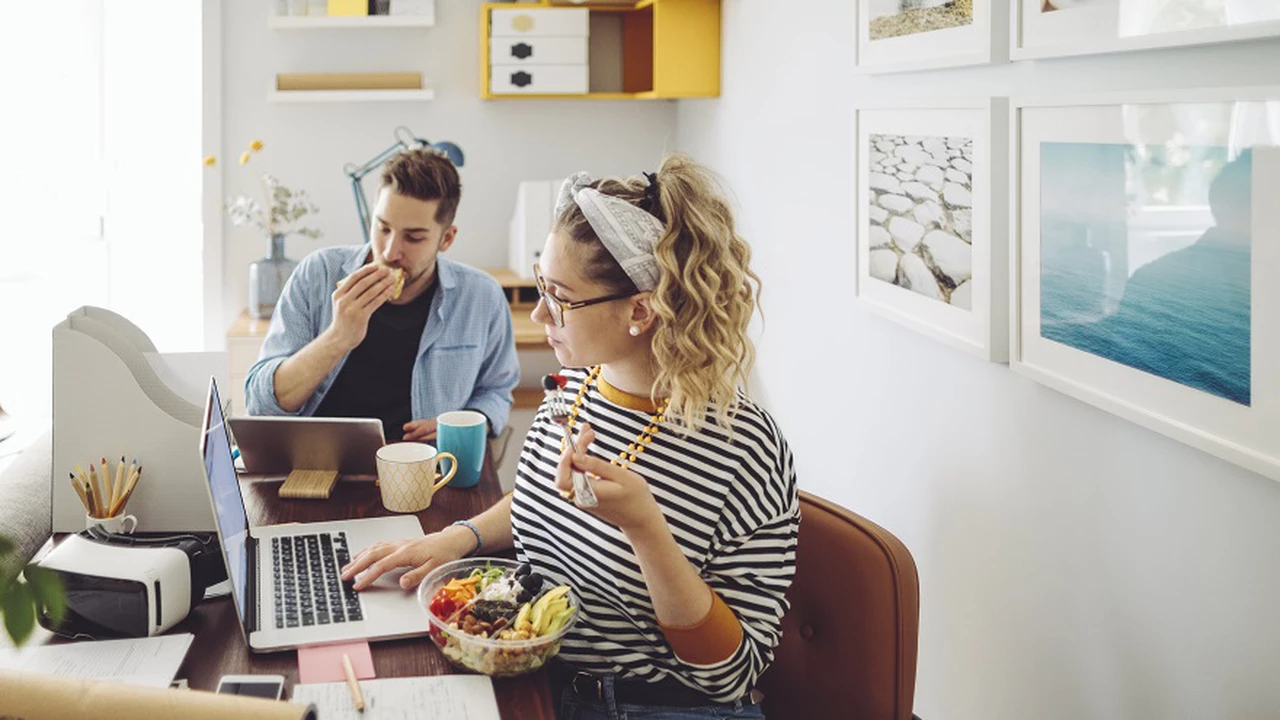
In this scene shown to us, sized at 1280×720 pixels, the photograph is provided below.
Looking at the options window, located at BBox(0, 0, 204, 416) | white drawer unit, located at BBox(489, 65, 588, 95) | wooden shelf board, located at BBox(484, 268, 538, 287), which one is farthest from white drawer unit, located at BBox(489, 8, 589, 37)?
window, located at BBox(0, 0, 204, 416)

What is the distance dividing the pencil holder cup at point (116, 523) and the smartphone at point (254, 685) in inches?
18.0

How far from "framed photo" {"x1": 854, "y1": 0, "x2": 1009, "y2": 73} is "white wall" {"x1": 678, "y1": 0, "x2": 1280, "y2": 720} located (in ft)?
0.15

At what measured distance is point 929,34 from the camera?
2.08m

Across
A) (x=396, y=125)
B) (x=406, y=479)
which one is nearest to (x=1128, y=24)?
(x=406, y=479)

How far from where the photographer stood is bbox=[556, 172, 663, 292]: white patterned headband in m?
1.46

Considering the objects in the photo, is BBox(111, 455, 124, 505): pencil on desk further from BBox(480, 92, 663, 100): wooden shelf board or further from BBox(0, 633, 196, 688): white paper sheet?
BBox(480, 92, 663, 100): wooden shelf board

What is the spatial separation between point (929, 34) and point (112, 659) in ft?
5.34

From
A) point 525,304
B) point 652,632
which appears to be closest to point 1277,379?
point 652,632

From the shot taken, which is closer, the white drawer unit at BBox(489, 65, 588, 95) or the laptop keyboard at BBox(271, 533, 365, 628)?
the laptop keyboard at BBox(271, 533, 365, 628)

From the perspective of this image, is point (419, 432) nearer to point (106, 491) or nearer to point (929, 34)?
point (106, 491)

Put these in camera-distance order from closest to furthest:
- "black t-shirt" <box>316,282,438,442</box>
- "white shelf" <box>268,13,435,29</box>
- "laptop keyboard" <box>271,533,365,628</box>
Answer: "laptop keyboard" <box>271,533,365,628</box> < "black t-shirt" <box>316,282,438,442</box> < "white shelf" <box>268,13,435,29</box>

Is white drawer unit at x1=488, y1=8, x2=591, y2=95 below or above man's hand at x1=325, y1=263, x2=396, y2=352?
above

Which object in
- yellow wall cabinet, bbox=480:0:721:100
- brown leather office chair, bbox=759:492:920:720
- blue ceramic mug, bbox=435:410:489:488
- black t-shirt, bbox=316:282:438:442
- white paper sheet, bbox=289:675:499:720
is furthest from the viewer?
yellow wall cabinet, bbox=480:0:721:100

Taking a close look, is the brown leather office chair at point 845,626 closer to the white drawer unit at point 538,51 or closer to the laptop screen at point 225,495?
the laptop screen at point 225,495
